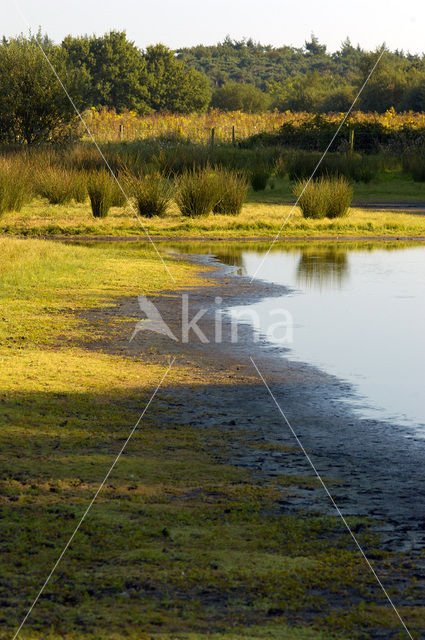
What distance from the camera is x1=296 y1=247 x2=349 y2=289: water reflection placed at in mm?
13070

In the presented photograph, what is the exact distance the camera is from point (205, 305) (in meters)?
10.8

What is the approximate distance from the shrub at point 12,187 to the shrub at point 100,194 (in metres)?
1.46

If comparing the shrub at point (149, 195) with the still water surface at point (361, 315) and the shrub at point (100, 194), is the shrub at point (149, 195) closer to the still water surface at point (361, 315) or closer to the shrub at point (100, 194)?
the shrub at point (100, 194)

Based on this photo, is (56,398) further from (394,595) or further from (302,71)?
(302,71)

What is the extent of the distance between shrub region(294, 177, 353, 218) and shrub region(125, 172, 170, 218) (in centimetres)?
312

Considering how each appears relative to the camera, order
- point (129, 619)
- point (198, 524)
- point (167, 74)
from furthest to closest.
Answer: point (167, 74)
point (198, 524)
point (129, 619)

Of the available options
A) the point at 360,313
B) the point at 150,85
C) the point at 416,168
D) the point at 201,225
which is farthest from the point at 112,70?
the point at 360,313

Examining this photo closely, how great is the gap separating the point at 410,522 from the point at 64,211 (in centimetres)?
1847

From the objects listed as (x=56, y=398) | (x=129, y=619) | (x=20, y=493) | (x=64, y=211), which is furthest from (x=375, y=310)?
(x=64, y=211)

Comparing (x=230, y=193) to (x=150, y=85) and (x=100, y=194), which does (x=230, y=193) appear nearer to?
(x=100, y=194)

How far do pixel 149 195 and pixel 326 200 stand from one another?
397 centimetres

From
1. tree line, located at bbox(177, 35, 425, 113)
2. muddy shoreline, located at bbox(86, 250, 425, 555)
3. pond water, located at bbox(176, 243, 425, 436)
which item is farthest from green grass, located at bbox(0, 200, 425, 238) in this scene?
tree line, located at bbox(177, 35, 425, 113)

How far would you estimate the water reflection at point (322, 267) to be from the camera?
1307 centimetres

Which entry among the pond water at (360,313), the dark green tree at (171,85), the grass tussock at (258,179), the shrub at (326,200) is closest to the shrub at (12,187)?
the pond water at (360,313)
